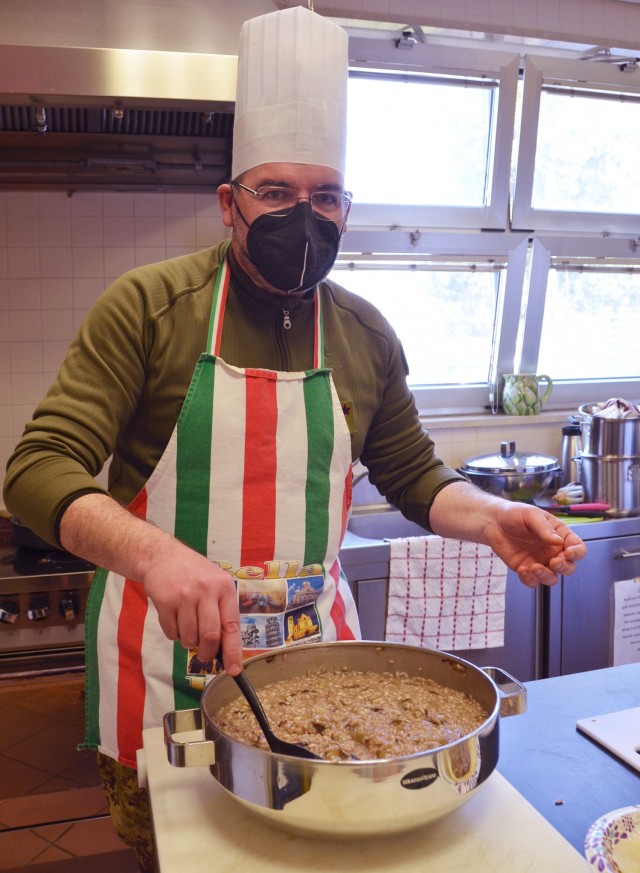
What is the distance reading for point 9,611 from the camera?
7.01ft

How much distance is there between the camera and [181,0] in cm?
219

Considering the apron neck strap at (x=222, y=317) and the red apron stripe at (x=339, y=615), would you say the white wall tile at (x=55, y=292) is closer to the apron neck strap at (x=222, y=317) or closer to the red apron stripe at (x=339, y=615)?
the apron neck strap at (x=222, y=317)

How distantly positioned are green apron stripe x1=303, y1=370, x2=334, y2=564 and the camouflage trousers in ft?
1.52

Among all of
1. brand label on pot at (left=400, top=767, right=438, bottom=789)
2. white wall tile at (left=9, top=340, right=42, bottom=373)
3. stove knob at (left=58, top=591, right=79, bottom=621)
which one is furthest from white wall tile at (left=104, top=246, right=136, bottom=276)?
brand label on pot at (left=400, top=767, right=438, bottom=789)

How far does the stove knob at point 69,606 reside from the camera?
2166mm

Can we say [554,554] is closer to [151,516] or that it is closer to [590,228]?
[151,516]

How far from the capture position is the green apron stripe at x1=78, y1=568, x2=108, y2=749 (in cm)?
137

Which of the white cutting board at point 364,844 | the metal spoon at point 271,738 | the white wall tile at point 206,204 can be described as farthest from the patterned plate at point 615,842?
the white wall tile at point 206,204

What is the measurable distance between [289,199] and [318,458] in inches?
17.8

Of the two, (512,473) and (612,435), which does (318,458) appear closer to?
(512,473)

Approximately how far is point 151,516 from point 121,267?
1.65m

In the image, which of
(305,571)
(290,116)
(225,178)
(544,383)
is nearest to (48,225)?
(225,178)

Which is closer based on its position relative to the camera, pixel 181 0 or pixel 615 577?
pixel 181 0

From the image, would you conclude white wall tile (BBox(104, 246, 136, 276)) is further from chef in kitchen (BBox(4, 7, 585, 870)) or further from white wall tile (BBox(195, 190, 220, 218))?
chef in kitchen (BBox(4, 7, 585, 870))
